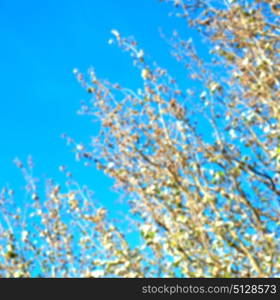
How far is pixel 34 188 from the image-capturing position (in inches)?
348

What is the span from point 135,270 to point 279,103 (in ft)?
10.7

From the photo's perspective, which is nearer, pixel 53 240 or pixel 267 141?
pixel 267 141

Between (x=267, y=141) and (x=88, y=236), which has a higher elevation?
(x=267, y=141)

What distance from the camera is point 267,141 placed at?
7.97 meters

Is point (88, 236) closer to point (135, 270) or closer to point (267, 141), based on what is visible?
point (135, 270)
